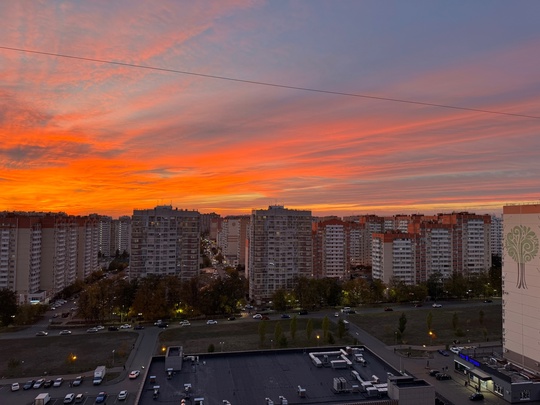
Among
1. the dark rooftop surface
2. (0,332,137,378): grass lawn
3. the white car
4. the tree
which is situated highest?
the dark rooftop surface

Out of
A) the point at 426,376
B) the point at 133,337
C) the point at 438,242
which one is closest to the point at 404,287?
the point at 438,242

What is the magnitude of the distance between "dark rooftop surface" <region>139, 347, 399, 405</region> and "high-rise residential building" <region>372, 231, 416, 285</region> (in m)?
25.0

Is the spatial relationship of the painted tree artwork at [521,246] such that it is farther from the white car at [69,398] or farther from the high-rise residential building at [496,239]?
the high-rise residential building at [496,239]

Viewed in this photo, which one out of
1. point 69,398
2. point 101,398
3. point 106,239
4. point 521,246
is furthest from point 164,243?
point 106,239

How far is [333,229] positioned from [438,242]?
1081 cm

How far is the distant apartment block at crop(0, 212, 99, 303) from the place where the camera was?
1302 inches

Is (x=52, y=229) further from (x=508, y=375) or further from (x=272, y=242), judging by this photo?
(x=508, y=375)

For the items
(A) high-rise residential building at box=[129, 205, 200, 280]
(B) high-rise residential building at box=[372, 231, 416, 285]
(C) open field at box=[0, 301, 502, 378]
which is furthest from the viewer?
(B) high-rise residential building at box=[372, 231, 416, 285]

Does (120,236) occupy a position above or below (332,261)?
above

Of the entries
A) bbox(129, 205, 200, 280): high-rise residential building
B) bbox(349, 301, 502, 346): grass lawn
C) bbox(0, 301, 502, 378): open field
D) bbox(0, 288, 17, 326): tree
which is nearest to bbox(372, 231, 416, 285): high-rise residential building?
bbox(349, 301, 502, 346): grass lawn

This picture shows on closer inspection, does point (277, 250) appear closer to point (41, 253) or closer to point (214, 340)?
point (214, 340)

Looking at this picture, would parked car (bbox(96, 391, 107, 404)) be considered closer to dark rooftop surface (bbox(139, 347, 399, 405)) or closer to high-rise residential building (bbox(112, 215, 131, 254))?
dark rooftop surface (bbox(139, 347, 399, 405))

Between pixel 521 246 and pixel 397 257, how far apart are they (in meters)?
20.5

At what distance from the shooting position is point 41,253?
3606 cm
